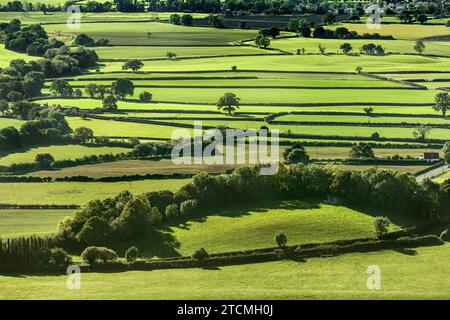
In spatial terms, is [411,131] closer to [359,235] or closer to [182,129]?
[182,129]

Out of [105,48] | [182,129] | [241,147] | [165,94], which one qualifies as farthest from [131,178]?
[105,48]

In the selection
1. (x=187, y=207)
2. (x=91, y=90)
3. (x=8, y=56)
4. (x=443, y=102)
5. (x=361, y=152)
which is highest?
(x=8, y=56)

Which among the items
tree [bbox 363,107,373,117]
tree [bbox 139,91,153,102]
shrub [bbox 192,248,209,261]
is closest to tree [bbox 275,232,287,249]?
shrub [bbox 192,248,209,261]

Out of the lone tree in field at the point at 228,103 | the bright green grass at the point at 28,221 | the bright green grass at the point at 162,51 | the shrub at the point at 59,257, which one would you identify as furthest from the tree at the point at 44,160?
the bright green grass at the point at 162,51

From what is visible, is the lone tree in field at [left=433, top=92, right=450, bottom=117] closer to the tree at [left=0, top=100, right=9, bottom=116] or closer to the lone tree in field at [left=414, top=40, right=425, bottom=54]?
the lone tree in field at [left=414, top=40, right=425, bottom=54]

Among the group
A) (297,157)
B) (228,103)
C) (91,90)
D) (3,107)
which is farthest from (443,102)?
(3,107)

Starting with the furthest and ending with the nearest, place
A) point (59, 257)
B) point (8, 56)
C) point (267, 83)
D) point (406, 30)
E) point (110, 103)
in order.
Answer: point (406, 30) < point (8, 56) < point (267, 83) < point (110, 103) < point (59, 257)

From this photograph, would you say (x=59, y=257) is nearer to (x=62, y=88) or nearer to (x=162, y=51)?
(x=62, y=88)
